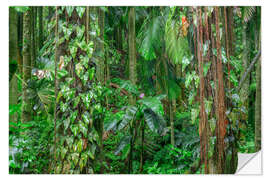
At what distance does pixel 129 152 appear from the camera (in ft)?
7.98

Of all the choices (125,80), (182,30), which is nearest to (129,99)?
(125,80)

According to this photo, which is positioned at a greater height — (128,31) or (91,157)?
(128,31)

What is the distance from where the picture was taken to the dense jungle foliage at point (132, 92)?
212 cm

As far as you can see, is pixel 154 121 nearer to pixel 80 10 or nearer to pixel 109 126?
pixel 109 126

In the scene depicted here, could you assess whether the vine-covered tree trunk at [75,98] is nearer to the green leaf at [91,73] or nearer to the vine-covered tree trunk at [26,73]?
the green leaf at [91,73]

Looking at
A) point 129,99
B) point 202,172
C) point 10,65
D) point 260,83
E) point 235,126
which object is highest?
point 10,65

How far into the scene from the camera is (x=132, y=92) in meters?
2.46

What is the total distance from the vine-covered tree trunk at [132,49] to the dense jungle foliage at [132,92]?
0.05 feet

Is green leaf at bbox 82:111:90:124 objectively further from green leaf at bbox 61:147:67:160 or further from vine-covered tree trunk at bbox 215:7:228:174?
vine-covered tree trunk at bbox 215:7:228:174

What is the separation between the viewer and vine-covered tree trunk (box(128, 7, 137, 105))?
8.46 ft

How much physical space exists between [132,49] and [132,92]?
565mm

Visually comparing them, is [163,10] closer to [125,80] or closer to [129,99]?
[125,80]

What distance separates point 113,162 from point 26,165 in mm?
854

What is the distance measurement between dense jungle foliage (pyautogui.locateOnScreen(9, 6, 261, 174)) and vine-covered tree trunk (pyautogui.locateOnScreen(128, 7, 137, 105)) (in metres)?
0.02
